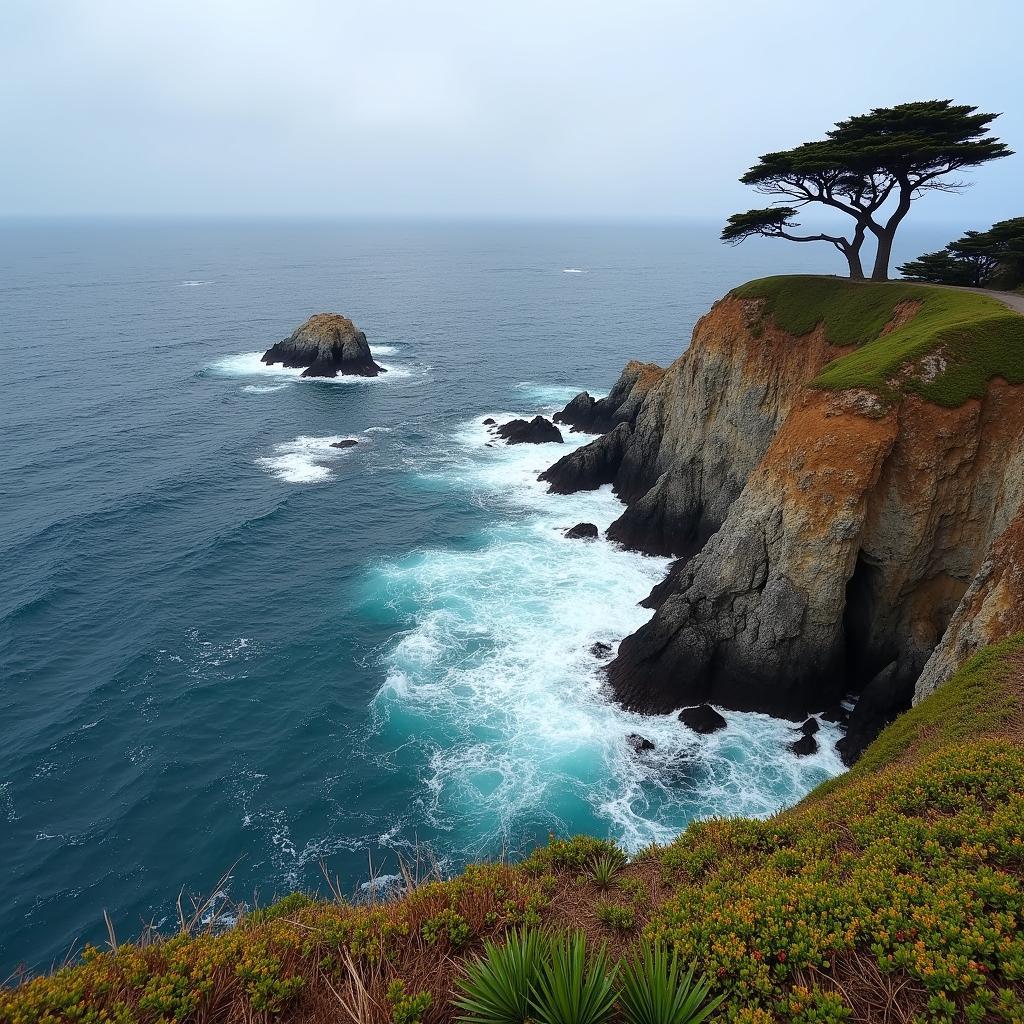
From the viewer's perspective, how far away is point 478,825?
23.6 metres

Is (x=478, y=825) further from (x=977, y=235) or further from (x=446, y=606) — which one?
(x=977, y=235)

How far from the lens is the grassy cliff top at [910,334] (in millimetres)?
26438

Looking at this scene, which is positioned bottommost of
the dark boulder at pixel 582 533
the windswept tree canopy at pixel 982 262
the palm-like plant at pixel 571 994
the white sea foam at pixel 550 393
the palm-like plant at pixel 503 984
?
the dark boulder at pixel 582 533

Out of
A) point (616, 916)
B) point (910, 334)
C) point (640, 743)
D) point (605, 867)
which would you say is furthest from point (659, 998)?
point (910, 334)

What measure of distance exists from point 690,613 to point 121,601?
31.2 metres

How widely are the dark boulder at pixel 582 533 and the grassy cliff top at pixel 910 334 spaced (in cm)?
1764

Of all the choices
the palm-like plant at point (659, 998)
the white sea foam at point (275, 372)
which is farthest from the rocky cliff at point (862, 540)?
the white sea foam at point (275, 372)

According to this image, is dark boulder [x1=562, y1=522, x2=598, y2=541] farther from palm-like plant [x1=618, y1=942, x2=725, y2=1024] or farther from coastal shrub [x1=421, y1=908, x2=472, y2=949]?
palm-like plant [x1=618, y1=942, x2=725, y2=1024]

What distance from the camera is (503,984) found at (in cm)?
662

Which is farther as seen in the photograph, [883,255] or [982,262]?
[982,262]

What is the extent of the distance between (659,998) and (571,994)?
905 mm

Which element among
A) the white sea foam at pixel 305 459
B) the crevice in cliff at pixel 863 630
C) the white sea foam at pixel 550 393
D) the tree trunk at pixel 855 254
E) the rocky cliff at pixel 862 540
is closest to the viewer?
the rocky cliff at pixel 862 540

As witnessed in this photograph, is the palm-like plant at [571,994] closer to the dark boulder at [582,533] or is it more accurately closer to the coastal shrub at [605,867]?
the coastal shrub at [605,867]

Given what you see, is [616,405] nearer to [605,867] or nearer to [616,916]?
[605,867]
